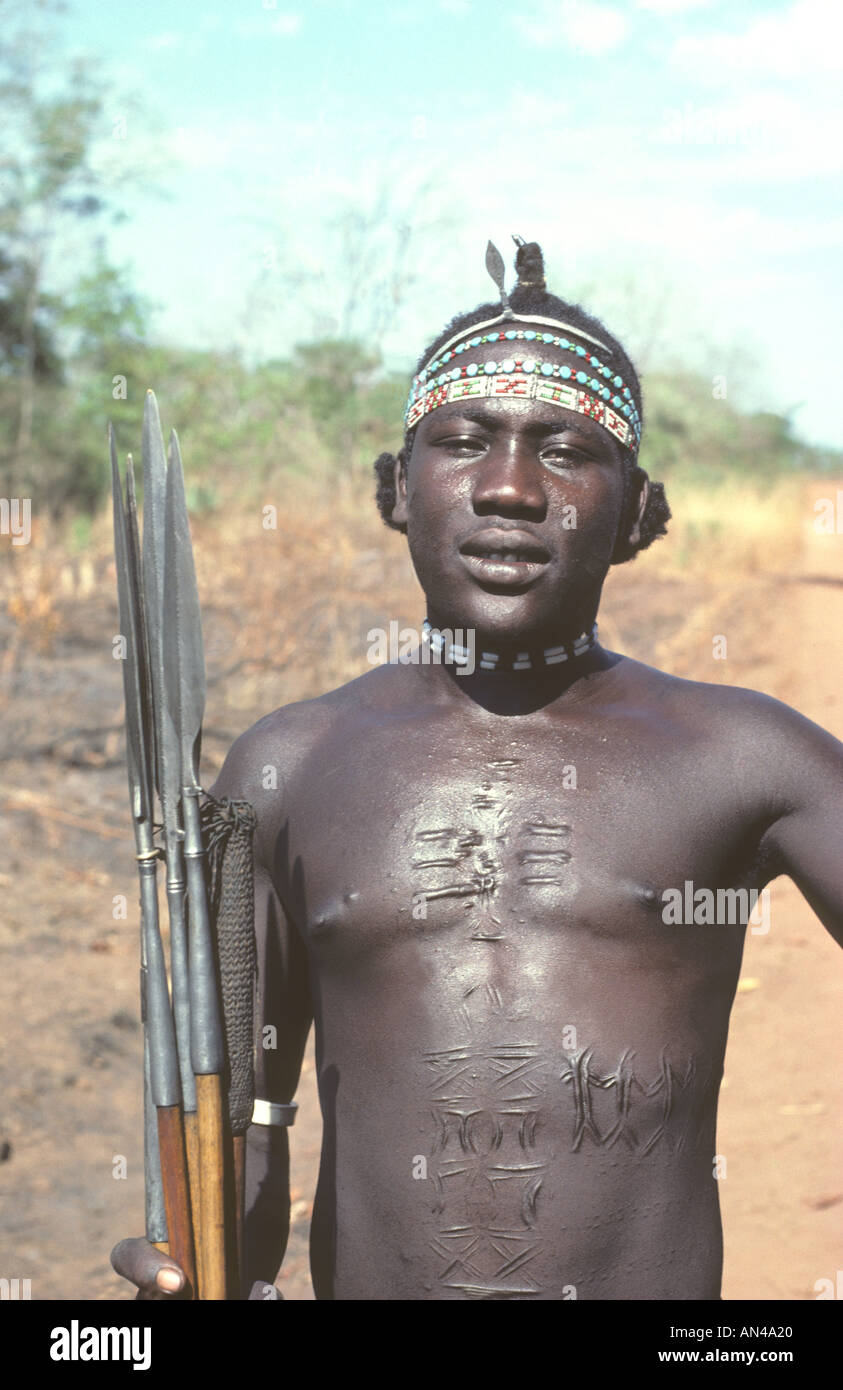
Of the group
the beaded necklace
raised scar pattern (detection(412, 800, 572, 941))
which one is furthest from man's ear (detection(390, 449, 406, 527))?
raised scar pattern (detection(412, 800, 572, 941))

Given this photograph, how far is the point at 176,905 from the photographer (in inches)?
65.0

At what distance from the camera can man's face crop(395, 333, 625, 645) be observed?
186 centimetres

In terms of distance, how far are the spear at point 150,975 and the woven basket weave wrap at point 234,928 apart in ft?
0.24

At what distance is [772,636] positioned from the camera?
12133 millimetres

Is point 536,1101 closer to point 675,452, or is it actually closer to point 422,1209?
point 422,1209

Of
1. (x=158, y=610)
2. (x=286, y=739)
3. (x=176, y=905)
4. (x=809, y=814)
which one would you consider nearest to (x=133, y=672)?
(x=158, y=610)

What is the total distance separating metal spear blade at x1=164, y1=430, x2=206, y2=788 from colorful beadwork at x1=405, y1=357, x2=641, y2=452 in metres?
0.48

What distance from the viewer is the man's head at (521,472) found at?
186cm

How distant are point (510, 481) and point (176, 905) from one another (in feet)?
2.27

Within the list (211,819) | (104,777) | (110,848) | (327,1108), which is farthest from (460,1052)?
(104,777)

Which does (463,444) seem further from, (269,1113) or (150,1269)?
(150,1269)

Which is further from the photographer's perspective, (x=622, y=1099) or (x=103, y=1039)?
(x=103, y=1039)

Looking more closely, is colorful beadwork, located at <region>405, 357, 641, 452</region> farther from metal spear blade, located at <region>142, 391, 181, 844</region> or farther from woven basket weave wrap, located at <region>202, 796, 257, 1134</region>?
woven basket weave wrap, located at <region>202, 796, 257, 1134</region>

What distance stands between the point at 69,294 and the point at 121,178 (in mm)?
1682
